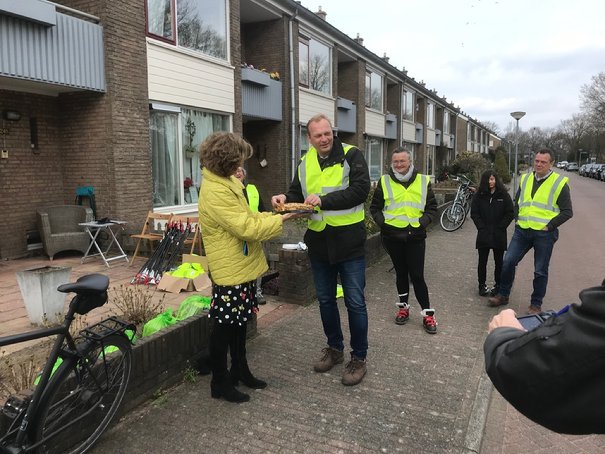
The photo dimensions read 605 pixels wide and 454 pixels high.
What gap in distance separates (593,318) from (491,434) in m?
2.42

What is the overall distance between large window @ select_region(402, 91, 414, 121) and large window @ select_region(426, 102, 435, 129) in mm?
4250

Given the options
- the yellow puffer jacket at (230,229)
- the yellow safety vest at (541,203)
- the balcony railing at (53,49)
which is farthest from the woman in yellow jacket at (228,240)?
the balcony railing at (53,49)

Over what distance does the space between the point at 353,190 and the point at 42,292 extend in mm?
3078

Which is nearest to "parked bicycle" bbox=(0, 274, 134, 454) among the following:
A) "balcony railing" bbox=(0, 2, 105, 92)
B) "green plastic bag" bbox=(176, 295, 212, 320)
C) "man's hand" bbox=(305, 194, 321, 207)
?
"green plastic bag" bbox=(176, 295, 212, 320)

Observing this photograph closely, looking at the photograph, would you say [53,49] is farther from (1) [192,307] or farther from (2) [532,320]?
(2) [532,320]

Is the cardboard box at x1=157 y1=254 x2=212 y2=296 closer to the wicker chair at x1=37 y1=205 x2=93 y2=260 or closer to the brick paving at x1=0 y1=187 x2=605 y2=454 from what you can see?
the brick paving at x1=0 y1=187 x2=605 y2=454

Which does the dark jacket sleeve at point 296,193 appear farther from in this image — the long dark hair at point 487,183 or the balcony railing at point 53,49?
the balcony railing at point 53,49

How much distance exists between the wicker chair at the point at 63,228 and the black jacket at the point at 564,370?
787 cm

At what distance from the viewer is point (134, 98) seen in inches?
333

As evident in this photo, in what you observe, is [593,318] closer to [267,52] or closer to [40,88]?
[40,88]

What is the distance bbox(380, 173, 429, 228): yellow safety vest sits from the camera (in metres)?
4.84

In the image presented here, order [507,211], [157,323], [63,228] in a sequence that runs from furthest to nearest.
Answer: [63,228] < [507,211] < [157,323]

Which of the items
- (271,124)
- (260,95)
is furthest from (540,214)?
(271,124)

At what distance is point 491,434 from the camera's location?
10.1 ft
